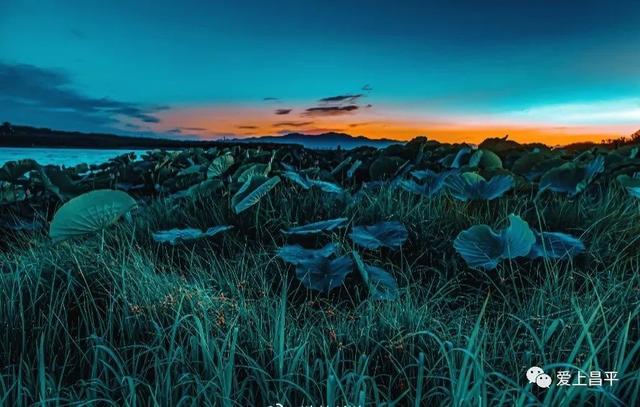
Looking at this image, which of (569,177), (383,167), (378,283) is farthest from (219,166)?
(569,177)

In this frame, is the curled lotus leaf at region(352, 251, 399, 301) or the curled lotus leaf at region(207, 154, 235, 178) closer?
the curled lotus leaf at region(352, 251, 399, 301)

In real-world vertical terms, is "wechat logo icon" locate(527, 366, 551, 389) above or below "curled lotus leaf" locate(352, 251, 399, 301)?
below

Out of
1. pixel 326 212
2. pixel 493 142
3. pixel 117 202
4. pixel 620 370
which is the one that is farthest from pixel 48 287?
pixel 493 142

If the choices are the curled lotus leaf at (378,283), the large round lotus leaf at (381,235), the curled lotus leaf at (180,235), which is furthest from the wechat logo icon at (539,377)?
the curled lotus leaf at (180,235)

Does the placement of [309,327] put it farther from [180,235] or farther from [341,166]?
[341,166]

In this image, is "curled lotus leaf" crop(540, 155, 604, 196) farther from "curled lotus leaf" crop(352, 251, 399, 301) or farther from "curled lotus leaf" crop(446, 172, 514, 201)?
"curled lotus leaf" crop(352, 251, 399, 301)

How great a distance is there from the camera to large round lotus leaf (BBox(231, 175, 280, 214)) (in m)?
2.26

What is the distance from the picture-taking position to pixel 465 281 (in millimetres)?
2137

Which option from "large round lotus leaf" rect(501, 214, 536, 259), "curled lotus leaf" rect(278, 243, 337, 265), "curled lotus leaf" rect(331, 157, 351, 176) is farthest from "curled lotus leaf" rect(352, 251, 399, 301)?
"curled lotus leaf" rect(331, 157, 351, 176)

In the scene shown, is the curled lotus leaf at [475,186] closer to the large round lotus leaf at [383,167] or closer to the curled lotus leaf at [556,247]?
the curled lotus leaf at [556,247]

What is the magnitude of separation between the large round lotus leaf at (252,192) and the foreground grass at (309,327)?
0.15 m

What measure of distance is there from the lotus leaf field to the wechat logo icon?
35 mm

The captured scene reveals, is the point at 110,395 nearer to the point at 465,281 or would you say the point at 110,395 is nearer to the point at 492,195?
the point at 465,281

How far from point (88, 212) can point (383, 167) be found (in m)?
1.88
